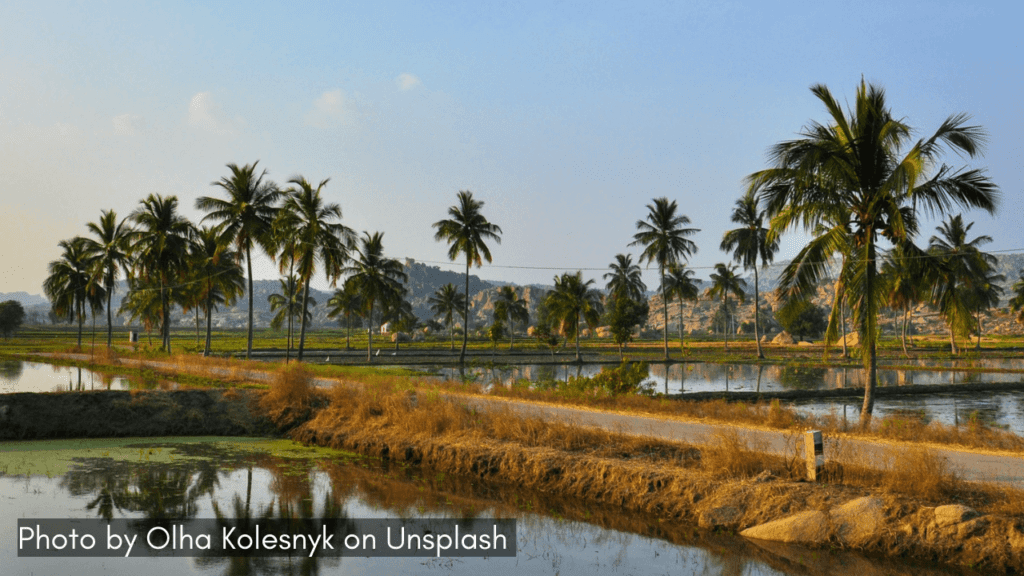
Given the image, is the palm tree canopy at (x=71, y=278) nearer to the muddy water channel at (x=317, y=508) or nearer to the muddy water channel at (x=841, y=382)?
the muddy water channel at (x=841, y=382)

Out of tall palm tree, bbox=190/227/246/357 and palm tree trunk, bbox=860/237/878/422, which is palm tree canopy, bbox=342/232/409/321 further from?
palm tree trunk, bbox=860/237/878/422

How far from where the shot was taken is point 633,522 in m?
12.0

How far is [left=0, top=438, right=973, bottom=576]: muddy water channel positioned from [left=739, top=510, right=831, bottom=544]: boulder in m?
0.22

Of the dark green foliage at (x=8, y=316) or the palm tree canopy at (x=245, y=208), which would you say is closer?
the palm tree canopy at (x=245, y=208)

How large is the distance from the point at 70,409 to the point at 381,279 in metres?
40.3

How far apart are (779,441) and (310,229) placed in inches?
1266

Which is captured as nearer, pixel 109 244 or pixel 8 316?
pixel 109 244

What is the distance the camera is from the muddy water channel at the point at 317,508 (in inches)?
382

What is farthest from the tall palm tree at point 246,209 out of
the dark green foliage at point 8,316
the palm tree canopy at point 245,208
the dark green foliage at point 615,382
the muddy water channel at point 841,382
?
the dark green foliage at point 8,316

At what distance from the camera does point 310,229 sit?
40.8m

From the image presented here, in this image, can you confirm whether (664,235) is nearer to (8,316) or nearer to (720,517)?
(720,517)

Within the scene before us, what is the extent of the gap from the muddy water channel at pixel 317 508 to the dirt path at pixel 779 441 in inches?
100

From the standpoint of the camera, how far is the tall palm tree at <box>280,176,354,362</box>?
41125mm

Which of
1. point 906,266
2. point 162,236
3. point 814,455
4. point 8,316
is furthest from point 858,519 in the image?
point 8,316
